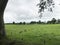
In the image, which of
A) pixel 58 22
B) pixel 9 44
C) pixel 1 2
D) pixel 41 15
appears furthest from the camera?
pixel 58 22

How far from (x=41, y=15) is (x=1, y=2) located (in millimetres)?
3751

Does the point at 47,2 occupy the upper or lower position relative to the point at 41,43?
upper

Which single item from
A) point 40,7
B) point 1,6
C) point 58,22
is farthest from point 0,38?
point 58,22

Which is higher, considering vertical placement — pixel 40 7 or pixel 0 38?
pixel 40 7

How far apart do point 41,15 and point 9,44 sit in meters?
4.72

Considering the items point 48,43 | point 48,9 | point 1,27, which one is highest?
point 48,9

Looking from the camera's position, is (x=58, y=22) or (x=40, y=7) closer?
(x=40, y=7)

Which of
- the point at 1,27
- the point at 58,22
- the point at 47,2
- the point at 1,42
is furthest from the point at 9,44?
the point at 58,22

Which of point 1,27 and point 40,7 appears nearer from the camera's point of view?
point 1,27

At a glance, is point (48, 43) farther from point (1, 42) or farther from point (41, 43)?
point (1, 42)

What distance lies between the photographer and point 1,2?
1585 centimetres

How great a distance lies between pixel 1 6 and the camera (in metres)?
15.9

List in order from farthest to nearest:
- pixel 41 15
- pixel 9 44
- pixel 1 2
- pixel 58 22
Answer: pixel 58 22, pixel 41 15, pixel 1 2, pixel 9 44

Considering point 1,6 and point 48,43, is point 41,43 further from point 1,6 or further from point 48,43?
point 1,6
